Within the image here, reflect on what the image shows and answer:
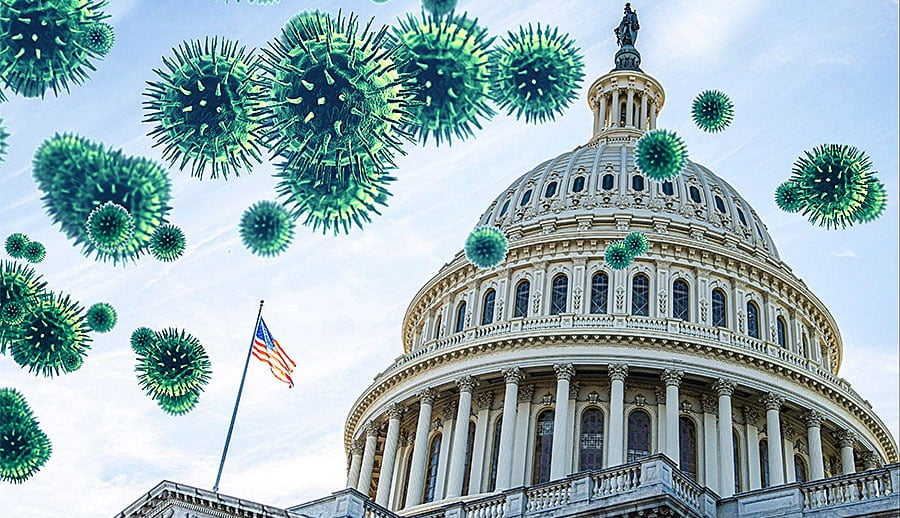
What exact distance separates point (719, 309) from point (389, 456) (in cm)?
1757

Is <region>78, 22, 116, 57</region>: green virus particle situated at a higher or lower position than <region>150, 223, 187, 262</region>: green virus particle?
higher

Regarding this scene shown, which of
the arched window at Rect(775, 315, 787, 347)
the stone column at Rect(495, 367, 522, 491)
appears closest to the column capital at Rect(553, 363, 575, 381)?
the stone column at Rect(495, 367, 522, 491)

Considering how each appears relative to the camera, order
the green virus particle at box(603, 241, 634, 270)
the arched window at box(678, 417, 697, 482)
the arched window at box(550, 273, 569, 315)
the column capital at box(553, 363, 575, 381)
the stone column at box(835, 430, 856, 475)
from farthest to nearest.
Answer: the arched window at box(550, 273, 569, 315) → the stone column at box(835, 430, 856, 475) → the column capital at box(553, 363, 575, 381) → the arched window at box(678, 417, 697, 482) → the green virus particle at box(603, 241, 634, 270)

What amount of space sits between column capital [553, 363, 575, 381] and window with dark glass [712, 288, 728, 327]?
8714mm

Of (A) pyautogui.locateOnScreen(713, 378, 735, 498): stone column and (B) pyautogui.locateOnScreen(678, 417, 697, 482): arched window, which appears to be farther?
(B) pyautogui.locateOnScreen(678, 417, 697, 482): arched window

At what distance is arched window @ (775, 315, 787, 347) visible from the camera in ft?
170

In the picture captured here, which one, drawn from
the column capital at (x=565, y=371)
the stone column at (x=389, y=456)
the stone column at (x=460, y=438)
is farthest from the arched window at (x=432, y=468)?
the column capital at (x=565, y=371)

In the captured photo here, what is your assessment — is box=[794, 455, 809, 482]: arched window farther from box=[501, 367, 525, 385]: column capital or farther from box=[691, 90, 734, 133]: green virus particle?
box=[691, 90, 734, 133]: green virus particle

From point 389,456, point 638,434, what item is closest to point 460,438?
point 389,456

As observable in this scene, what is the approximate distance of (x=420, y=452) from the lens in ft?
155

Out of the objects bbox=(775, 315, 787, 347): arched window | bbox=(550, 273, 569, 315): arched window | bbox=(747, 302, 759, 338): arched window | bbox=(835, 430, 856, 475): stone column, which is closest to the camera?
bbox=(835, 430, 856, 475): stone column

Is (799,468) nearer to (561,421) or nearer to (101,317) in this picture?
(561,421)

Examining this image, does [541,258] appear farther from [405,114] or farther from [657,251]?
[405,114]

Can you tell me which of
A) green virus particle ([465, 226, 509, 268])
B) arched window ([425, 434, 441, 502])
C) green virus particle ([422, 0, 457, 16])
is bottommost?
green virus particle ([465, 226, 509, 268])
